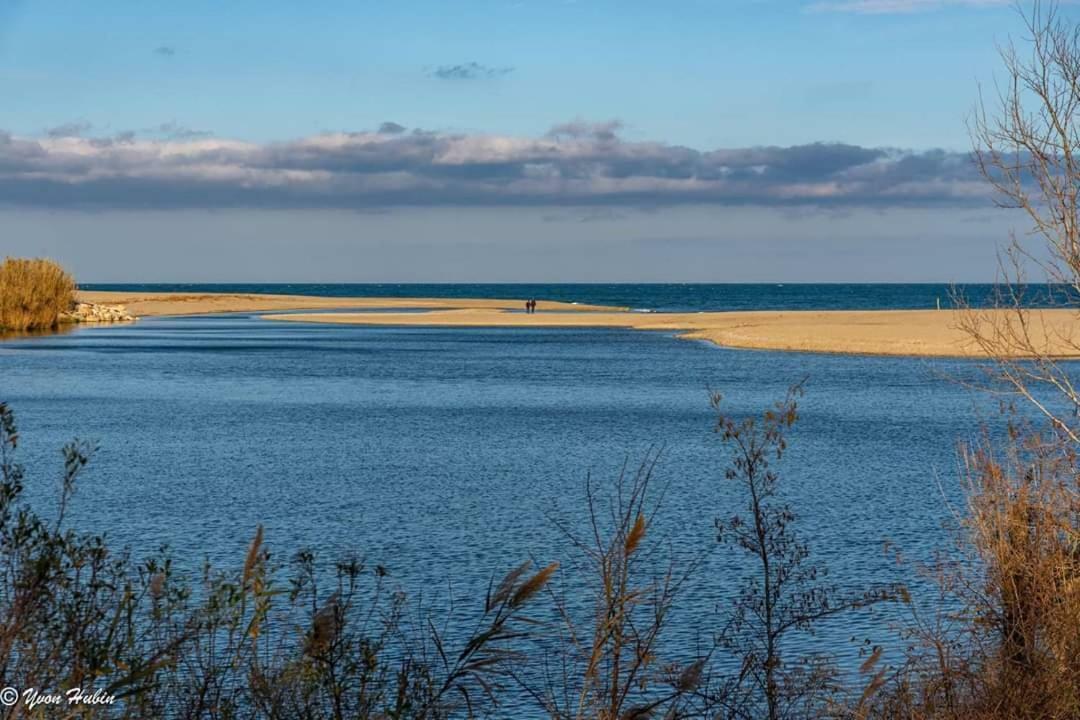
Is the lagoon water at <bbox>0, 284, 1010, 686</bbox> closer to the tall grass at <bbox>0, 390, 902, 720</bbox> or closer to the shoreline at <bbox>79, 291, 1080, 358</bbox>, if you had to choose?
the tall grass at <bbox>0, 390, 902, 720</bbox>

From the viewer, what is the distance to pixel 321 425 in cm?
3391

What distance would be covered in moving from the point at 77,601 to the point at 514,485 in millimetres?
16747

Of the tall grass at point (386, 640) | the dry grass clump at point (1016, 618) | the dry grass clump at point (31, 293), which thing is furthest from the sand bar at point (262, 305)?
the dry grass clump at point (1016, 618)

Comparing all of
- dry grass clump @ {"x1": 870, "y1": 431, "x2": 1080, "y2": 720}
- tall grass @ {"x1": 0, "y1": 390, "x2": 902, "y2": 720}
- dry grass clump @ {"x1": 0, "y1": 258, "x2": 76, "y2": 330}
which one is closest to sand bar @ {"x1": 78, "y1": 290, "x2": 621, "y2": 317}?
dry grass clump @ {"x1": 0, "y1": 258, "x2": 76, "y2": 330}

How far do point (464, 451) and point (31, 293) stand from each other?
63531 millimetres

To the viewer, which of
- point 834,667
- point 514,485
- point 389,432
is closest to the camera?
point 834,667

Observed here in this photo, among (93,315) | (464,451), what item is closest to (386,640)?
(464,451)

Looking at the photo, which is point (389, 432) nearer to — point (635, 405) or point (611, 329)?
point (635, 405)

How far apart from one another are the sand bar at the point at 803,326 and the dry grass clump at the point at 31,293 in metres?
23.5

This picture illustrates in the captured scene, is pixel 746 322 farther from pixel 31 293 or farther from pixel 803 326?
pixel 31 293

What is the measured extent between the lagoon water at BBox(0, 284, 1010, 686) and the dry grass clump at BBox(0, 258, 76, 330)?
24.2m

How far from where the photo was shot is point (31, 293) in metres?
83.2

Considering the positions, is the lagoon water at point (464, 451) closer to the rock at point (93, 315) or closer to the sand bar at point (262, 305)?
the rock at point (93, 315)

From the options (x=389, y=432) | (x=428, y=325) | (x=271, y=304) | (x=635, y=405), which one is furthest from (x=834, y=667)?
(x=271, y=304)
